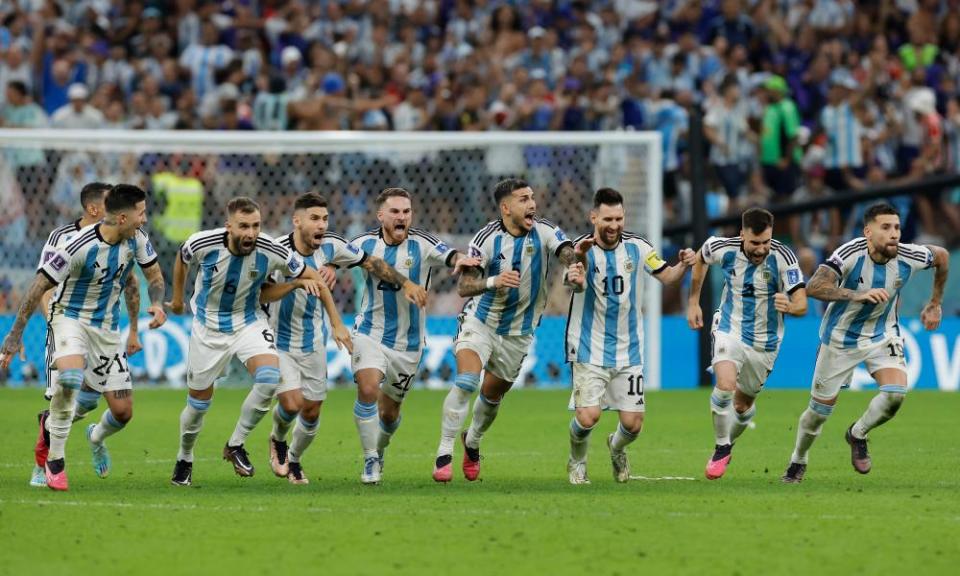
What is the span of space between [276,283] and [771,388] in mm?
11193

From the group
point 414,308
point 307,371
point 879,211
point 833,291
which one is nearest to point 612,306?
point 414,308

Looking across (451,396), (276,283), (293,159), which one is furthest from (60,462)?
(293,159)

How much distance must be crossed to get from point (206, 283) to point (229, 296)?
190 millimetres

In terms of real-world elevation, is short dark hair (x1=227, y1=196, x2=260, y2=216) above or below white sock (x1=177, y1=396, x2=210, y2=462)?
above

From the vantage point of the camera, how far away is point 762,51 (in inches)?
993

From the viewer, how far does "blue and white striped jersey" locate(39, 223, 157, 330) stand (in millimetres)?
11422

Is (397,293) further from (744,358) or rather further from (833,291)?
(833,291)

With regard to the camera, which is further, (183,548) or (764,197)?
(764,197)

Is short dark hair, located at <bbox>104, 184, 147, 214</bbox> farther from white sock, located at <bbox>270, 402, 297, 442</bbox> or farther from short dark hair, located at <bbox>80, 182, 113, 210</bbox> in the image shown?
white sock, located at <bbox>270, 402, 297, 442</bbox>

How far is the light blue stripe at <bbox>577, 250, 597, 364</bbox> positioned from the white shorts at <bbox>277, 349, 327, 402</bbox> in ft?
6.42

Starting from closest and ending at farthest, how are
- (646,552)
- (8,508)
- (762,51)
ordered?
1. (646,552)
2. (8,508)
3. (762,51)

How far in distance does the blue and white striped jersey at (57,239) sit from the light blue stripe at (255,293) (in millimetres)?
1296

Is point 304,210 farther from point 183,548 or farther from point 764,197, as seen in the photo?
point 764,197

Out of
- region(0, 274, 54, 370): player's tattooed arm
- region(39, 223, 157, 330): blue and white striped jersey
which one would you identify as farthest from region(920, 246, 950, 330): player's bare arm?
region(0, 274, 54, 370): player's tattooed arm
